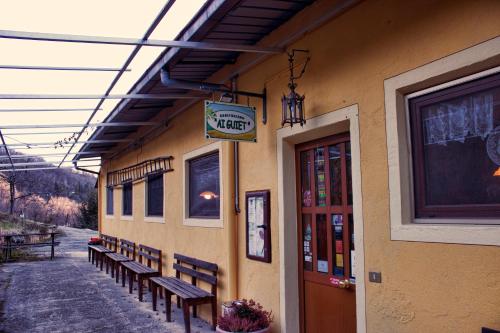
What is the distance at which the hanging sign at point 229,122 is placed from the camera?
4.81 metres

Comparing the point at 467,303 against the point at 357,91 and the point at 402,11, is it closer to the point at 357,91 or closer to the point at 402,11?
the point at 357,91

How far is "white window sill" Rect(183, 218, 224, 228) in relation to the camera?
6271mm

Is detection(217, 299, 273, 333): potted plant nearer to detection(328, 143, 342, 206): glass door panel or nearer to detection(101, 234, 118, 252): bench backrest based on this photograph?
detection(328, 143, 342, 206): glass door panel

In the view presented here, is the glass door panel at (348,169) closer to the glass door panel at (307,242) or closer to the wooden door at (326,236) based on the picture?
the wooden door at (326,236)

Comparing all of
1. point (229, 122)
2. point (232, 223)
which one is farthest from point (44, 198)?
point (229, 122)

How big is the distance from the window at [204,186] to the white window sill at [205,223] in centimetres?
11

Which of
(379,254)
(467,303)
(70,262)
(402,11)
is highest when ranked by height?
(402,11)

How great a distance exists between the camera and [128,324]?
261 inches

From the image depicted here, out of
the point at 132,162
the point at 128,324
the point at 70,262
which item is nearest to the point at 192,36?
the point at 128,324

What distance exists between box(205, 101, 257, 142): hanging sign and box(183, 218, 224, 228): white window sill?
1500mm

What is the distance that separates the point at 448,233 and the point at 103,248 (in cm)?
1166

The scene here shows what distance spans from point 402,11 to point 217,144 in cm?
346

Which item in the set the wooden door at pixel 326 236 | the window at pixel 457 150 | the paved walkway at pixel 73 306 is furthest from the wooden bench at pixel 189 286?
the window at pixel 457 150

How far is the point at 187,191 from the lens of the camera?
25.1 feet
